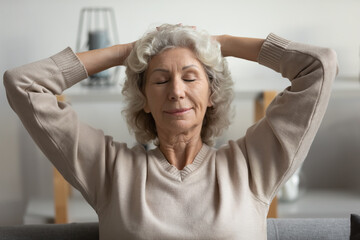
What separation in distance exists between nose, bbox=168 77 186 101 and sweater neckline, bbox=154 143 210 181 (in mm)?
199

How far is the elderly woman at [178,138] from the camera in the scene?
142cm

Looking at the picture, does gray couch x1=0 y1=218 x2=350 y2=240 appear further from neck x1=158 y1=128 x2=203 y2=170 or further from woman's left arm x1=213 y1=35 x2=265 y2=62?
woman's left arm x1=213 y1=35 x2=265 y2=62

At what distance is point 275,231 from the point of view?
162 centimetres

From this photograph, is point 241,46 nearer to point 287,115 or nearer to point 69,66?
point 287,115

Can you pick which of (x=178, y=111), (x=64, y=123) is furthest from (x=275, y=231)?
(x=64, y=123)

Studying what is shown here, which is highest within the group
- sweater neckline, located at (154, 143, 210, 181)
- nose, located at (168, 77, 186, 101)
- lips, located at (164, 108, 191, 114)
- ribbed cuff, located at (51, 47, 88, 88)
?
ribbed cuff, located at (51, 47, 88, 88)

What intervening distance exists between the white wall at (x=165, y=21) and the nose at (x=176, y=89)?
134cm

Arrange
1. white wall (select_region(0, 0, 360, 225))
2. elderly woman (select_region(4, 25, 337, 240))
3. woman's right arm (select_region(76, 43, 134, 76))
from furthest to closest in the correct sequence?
white wall (select_region(0, 0, 360, 225)), woman's right arm (select_region(76, 43, 134, 76)), elderly woman (select_region(4, 25, 337, 240))

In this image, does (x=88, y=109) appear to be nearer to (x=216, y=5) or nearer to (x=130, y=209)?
(x=216, y=5)

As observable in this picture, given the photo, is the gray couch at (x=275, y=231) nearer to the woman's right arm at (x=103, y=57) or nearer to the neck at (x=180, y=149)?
the neck at (x=180, y=149)

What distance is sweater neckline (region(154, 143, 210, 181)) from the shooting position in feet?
4.90

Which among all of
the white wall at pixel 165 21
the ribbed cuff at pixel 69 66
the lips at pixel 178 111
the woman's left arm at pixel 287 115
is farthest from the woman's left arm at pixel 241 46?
the white wall at pixel 165 21

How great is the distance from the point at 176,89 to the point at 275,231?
1.82ft

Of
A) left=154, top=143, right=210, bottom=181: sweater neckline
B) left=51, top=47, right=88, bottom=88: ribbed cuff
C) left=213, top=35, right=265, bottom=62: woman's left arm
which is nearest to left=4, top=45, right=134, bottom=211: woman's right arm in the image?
left=51, top=47, right=88, bottom=88: ribbed cuff
